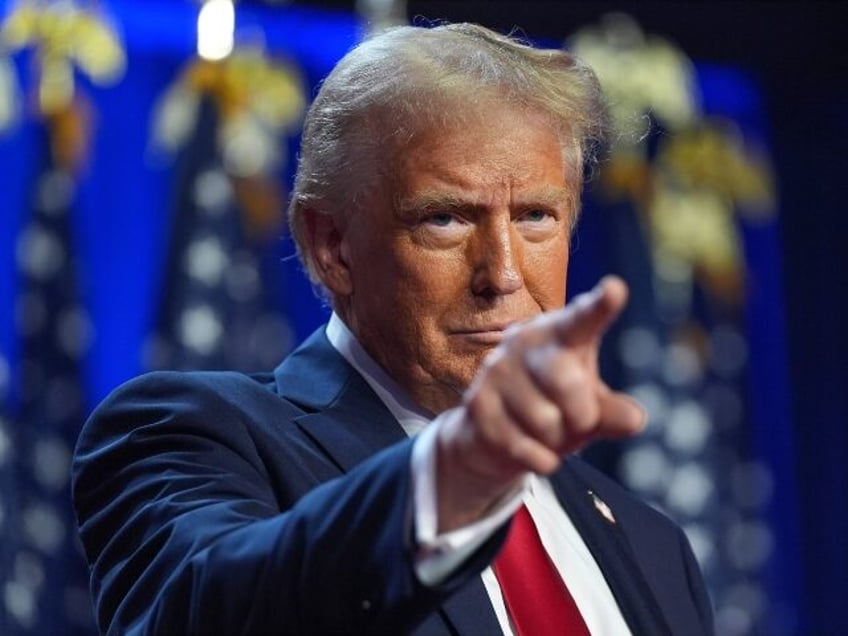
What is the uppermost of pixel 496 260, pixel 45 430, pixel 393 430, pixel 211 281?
pixel 496 260

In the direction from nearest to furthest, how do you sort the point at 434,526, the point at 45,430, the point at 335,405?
1. the point at 434,526
2. the point at 335,405
3. the point at 45,430

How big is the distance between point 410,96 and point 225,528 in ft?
2.94

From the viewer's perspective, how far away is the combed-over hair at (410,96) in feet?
7.68

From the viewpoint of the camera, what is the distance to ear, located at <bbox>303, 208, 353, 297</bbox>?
249 cm

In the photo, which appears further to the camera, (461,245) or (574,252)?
(574,252)

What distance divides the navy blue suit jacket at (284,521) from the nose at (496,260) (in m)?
0.25

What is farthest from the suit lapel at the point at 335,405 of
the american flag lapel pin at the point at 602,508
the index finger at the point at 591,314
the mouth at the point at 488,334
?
the index finger at the point at 591,314

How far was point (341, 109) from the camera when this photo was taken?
8.01ft

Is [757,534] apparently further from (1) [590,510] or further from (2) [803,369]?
(1) [590,510]

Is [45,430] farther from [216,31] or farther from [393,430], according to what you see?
[393,430]

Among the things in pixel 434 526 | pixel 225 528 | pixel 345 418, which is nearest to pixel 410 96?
pixel 345 418

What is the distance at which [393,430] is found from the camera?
228cm

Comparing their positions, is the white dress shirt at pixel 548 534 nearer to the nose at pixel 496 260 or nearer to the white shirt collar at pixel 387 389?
the white shirt collar at pixel 387 389

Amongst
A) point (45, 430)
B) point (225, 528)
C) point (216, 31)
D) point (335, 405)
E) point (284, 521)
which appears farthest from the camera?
point (216, 31)
